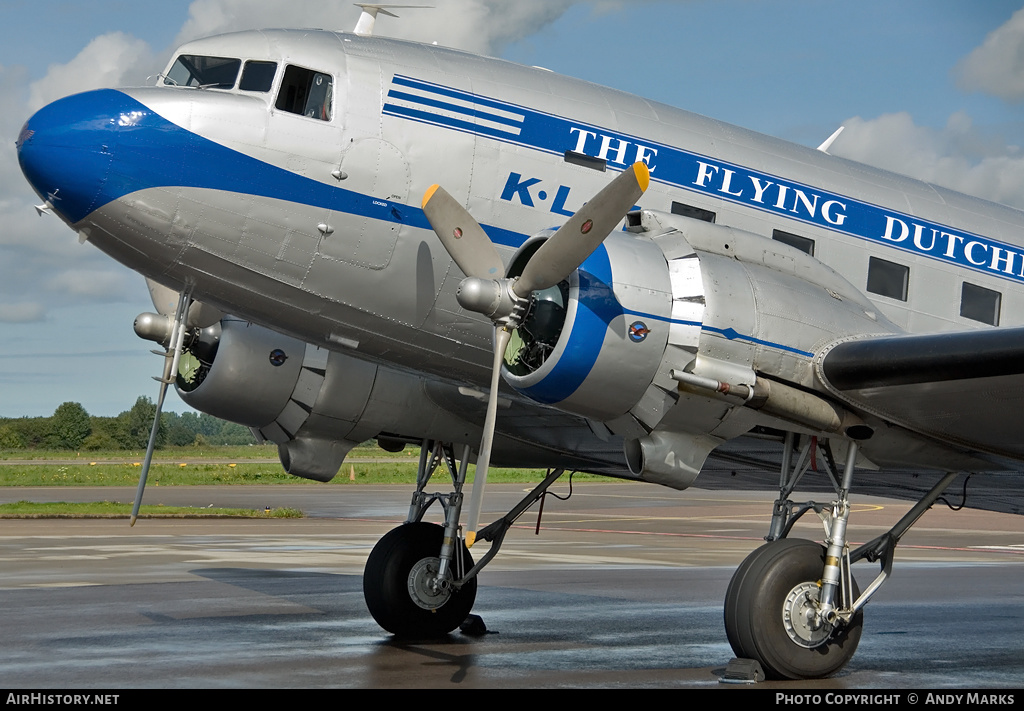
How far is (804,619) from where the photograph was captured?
8.84m

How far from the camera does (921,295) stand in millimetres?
10633

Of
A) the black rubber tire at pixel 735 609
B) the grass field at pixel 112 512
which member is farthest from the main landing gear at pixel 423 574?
the grass field at pixel 112 512

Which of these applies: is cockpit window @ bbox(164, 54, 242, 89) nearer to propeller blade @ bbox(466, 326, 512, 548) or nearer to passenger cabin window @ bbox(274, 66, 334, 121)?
passenger cabin window @ bbox(274, 66, 334, 121)

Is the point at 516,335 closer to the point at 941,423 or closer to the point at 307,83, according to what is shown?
the point at 307,83

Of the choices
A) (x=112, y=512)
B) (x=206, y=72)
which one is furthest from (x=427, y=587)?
(x=112, y=512)

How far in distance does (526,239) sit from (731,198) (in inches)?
78.0

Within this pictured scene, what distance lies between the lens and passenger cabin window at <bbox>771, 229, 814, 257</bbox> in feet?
33.2

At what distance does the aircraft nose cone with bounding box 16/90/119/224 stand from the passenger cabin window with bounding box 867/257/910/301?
6.64 metres

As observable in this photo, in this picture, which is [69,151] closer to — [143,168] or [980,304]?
[143,168]

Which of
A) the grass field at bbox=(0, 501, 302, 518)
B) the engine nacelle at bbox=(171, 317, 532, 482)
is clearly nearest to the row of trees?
the grass field at bbox=(0, 501, 302, 518)

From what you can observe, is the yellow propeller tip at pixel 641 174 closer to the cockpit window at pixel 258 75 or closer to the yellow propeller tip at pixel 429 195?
the yellow propeller tip at pixel 429 195

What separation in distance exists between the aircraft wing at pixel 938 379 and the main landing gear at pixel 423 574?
159 inches

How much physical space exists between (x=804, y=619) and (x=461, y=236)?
398 cm
